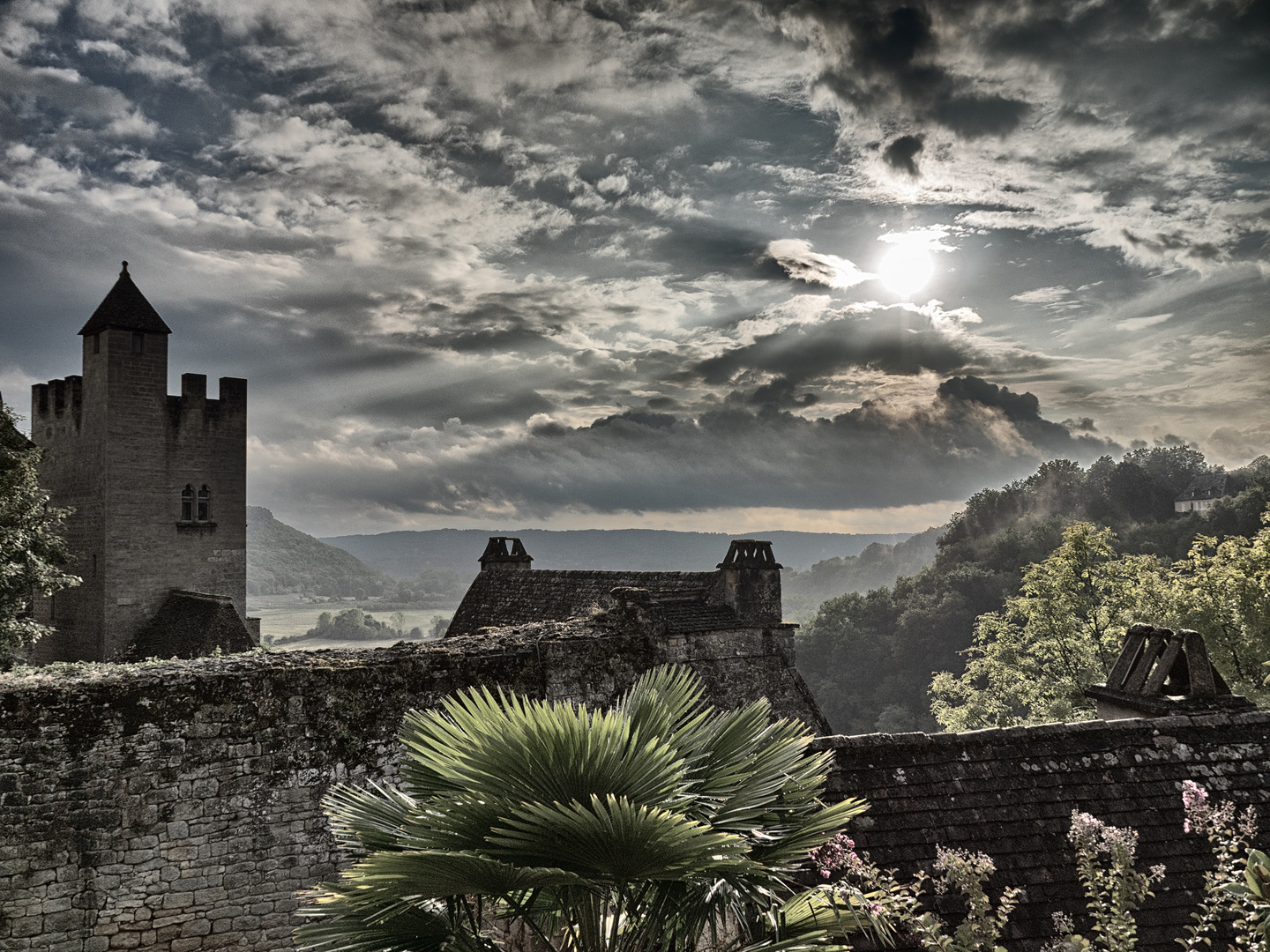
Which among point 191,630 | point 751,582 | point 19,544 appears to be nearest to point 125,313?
point 191,630

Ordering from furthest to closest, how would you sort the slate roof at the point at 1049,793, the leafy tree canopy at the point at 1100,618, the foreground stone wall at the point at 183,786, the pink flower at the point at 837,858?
the leafy tree canopy at the point at 1100,618 → the foreground stone wall at the point at 183,786 → the slate roof at the point at 1049,793 → the pink flower at the point at 837,858

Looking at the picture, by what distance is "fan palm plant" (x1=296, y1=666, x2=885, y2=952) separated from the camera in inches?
122

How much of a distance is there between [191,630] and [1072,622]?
29.7 m

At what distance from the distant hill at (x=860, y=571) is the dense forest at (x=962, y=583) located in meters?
55.4

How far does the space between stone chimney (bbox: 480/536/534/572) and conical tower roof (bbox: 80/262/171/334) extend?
45.4 ft

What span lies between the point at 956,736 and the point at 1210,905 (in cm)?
188

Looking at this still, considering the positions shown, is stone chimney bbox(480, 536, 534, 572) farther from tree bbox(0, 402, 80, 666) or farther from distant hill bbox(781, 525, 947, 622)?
distant hill bbox(781, 525, 947, 622)

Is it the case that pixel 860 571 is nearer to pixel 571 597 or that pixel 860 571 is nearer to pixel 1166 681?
pixel 571 597

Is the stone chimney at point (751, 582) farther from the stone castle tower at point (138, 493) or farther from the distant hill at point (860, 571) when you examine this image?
the distant hill at point (860, 571)

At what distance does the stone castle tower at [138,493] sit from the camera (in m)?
25.0

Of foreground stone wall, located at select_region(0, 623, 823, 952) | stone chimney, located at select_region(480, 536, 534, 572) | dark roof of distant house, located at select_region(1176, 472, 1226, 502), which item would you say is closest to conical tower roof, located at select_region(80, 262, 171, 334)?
stone chimney, located at select_region(480, 536, 534, 572)

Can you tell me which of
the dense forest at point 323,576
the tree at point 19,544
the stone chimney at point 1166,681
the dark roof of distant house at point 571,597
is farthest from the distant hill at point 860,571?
the stone chimney at point 1166,681

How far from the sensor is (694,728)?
438cm

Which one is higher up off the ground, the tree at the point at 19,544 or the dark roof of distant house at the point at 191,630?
the tree at the point at 19,544
